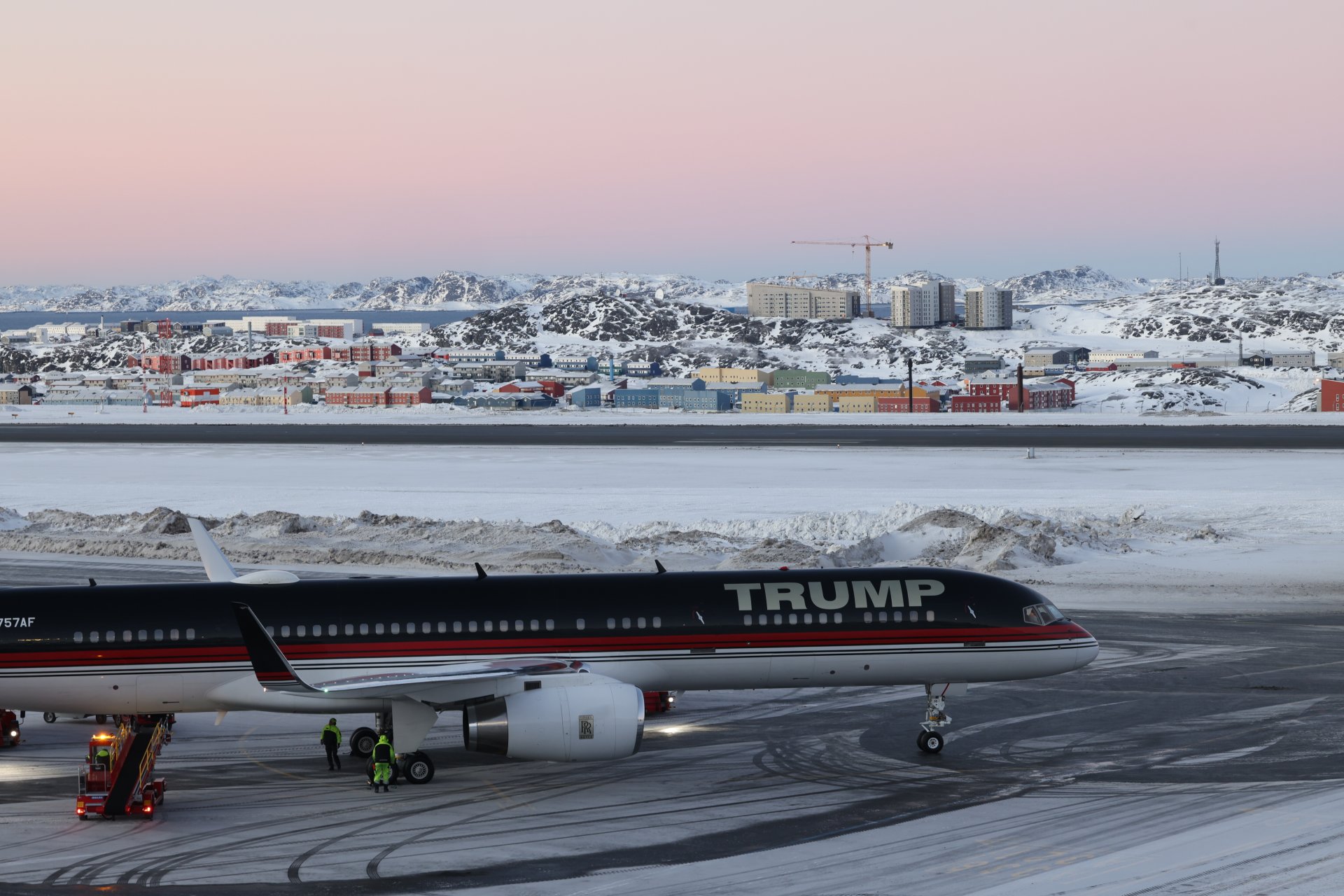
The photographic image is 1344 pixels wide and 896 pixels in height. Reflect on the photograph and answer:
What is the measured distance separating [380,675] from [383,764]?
1988 mm

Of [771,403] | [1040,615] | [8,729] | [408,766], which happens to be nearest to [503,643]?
[408,766]

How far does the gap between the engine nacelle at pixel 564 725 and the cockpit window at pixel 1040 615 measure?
9.76m

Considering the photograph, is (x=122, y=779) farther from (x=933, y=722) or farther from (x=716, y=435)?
(x=716, y=435)

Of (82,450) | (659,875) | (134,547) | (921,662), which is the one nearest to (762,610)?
(921,662)

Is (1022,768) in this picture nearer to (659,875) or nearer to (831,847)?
(831,847)

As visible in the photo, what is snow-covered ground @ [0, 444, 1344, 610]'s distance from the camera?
193 ft

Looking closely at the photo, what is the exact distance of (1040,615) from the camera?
3284 cm

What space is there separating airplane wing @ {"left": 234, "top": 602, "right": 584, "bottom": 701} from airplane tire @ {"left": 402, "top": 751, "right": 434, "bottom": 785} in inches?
71.1

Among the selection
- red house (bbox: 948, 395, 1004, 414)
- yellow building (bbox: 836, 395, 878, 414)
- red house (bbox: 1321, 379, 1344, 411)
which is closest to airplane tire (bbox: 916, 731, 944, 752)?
red house (bbox: 1321, 379, 1344, 411)

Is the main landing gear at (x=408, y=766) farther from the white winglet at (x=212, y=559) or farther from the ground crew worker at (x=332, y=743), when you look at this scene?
the white winglet at (x=212, y=559)

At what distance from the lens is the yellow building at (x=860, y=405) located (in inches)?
7618

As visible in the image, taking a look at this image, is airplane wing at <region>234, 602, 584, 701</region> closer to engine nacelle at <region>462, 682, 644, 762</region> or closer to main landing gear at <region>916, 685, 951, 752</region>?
engine nacelle at <region>462, 682, 644, 762</region>

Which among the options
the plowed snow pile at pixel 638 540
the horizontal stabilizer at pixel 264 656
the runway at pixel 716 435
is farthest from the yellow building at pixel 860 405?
the horizontal stabilizer at pixel 264 656

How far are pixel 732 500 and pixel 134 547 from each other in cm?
3100
